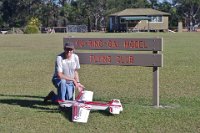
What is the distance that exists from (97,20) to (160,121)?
102 meters

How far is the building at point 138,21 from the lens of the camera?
94.6 m

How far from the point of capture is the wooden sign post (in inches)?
393

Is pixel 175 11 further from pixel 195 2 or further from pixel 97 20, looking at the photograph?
pixel 97 20

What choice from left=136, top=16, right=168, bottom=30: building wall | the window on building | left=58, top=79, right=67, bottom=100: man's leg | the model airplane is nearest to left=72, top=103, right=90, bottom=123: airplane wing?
the model airplane

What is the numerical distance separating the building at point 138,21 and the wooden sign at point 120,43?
83.4 metres

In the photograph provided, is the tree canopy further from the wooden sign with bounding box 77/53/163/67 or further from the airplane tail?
the airplane tail

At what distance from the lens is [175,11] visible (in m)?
116

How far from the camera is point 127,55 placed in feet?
33.7

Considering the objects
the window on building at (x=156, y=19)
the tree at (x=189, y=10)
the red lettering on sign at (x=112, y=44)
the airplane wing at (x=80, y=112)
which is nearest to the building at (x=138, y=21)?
the window on building at (x=156, y=19)

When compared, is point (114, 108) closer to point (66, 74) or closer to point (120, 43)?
point (66, 74)

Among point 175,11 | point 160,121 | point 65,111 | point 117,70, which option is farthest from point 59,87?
point 175,11

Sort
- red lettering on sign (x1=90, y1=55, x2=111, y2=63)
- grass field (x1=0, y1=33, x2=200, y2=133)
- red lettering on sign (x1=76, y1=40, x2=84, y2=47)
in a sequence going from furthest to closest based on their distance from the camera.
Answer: red lettering on sign (x1=76, y1=40, x2=84, y2=47)
red lettering on sign (x1=90, y1=55, x2=111, y2=63)
grass field (x1=0, y1=33, x2=200, y2=133)

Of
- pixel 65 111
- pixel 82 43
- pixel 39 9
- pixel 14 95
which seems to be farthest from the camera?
pixel 39 9

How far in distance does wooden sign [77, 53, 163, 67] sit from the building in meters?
83.5
